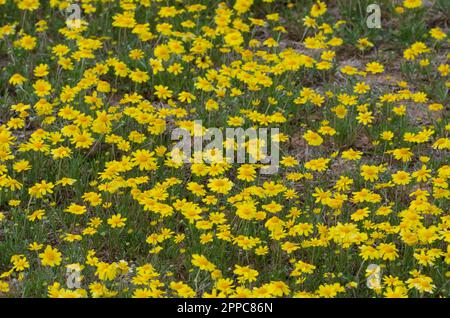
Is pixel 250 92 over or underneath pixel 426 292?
over

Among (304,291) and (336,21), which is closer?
(304,291)

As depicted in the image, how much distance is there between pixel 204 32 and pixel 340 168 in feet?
7.03

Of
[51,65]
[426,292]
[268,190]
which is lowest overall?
[426,292]

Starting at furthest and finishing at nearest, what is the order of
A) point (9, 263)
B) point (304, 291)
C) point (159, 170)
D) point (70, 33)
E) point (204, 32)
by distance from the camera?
point (204, 32) → point (70, 33) → point (159, 170) → point (9, 263) → point (304, 291)

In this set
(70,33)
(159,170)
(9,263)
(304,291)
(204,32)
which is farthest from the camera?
(204,32)

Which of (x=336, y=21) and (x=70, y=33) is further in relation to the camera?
(x=336, y=21)

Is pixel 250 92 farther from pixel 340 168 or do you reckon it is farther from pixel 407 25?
pixel 407 25

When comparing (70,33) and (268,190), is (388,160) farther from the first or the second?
(70,33)

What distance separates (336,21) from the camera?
28.2ft

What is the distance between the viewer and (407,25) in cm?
832

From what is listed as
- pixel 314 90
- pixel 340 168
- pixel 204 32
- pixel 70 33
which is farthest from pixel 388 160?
pixel 70 33

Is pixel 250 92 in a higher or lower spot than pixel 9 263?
higher

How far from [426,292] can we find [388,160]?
176cm

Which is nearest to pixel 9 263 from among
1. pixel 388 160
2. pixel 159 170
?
pixel 159 170
